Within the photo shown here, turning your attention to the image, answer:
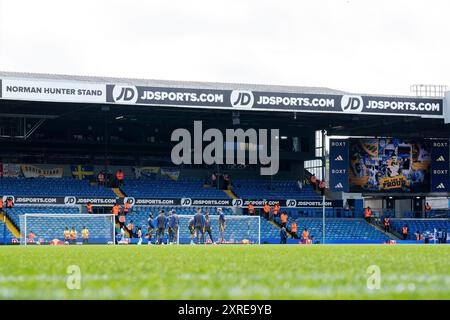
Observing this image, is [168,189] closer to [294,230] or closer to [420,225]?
[294,230]

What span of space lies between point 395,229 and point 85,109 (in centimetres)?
1907

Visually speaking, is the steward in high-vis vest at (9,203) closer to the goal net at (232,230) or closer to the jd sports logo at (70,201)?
the jd sports logo at (70,201)

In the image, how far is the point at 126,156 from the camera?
5394 cm

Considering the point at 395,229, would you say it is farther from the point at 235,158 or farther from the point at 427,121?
the point at 235,158

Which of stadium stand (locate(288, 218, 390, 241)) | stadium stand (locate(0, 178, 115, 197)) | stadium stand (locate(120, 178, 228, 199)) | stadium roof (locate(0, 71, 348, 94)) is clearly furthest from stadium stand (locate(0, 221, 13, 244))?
stadium stand (locate(288, 218, 390, 241))

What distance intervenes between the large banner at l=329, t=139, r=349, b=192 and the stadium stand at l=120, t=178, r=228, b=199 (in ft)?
20.9

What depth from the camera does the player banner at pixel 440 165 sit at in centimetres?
5066

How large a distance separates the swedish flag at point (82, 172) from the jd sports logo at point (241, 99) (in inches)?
492

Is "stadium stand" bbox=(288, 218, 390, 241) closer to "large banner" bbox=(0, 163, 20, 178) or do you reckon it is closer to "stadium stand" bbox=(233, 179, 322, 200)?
"stadium stand" bbox=(233, 179, 322, 200)

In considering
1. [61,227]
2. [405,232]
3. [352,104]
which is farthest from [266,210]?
[61,227]

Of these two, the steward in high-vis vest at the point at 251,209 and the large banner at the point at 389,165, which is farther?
the large banner at the point at 389,165

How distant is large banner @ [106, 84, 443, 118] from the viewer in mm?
41781

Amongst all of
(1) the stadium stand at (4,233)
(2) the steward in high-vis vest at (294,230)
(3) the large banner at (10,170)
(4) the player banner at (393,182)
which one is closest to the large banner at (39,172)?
(3) the large banner at (10,170)
